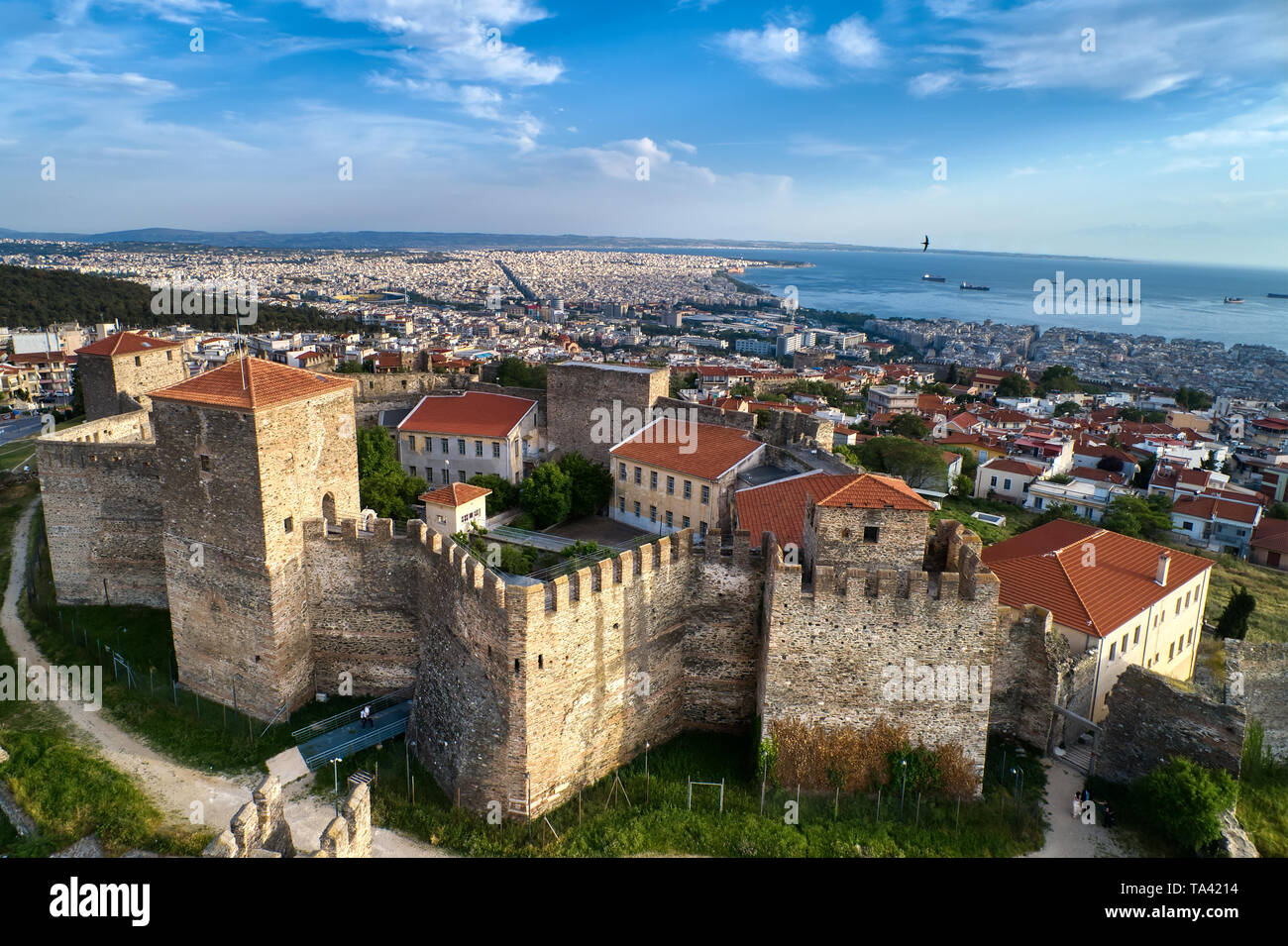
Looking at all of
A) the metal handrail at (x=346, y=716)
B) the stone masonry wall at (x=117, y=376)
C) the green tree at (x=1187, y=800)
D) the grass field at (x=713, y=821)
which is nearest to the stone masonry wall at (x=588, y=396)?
the stone masonry wall at (x=117, y=376)

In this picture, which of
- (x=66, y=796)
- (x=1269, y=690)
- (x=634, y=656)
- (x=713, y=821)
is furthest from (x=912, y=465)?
(x=66, y=796)

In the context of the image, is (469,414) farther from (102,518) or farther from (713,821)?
(713,821)

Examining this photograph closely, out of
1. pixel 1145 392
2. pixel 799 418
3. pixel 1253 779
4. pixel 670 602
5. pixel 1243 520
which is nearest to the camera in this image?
pixel 670 602

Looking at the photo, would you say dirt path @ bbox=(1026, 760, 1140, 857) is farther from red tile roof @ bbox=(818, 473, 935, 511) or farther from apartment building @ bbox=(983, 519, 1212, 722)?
red tile roof @ bbox=(818, 473, 935, 511)

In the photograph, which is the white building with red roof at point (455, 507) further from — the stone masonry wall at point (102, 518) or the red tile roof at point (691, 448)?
the stone masonry wall at point (102, 518)

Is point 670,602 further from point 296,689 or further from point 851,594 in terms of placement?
point 296,689
